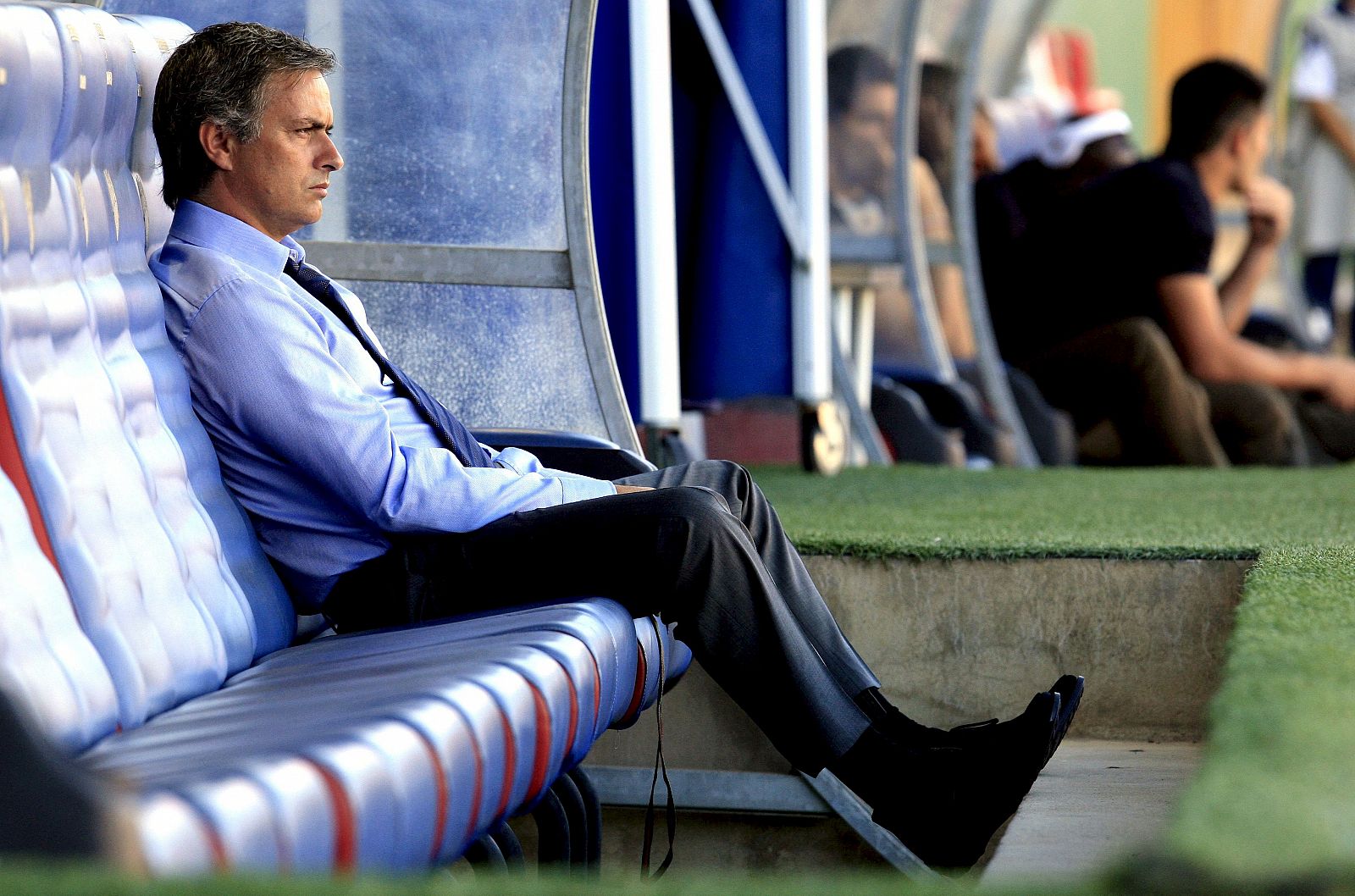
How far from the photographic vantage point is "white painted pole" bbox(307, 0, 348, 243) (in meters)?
3.74

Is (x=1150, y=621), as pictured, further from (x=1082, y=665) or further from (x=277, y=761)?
(x=277, y=761)

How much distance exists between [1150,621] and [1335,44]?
309 inches

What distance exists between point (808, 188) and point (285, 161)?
3060 millimetres

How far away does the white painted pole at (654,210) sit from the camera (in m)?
4.67

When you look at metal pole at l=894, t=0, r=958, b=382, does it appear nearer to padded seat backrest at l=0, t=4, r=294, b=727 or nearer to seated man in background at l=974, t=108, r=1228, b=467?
seated man in background at l=974, t=108, r=1228, b=467

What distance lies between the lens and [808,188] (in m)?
5.60

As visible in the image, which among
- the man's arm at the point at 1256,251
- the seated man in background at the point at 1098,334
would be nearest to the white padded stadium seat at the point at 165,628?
the seated man in background at the point at 1098,334

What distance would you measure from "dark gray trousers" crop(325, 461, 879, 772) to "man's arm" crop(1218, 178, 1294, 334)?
16.2ft

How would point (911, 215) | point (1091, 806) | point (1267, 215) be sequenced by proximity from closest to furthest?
1. point (1091, 806)
2. point (911, 215)
3. point (1267, 215)

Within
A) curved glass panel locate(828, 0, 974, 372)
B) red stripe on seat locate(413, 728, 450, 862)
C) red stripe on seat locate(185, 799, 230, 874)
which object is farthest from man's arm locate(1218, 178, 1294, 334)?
red stripe on seat locate(185, 799, 230, 874)

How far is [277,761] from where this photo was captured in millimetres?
1596

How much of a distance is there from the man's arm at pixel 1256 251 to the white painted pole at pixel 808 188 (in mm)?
2185

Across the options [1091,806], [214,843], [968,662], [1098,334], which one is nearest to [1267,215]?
[1098,334]

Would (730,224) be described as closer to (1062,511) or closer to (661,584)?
(1062,511)
